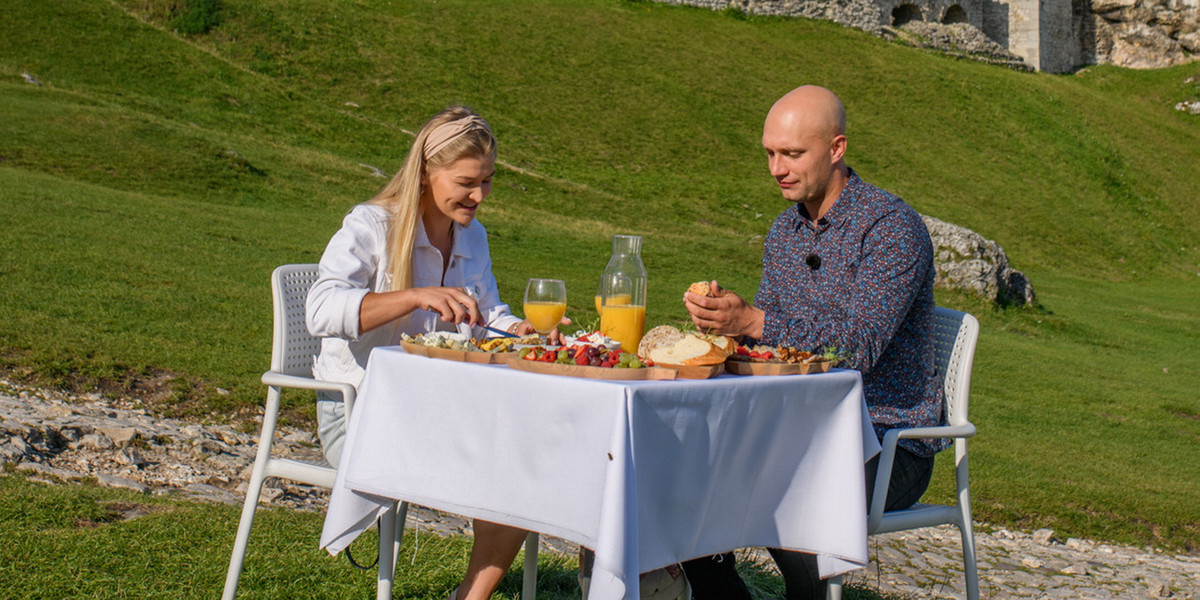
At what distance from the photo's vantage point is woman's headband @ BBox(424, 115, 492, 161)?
3.43 meters

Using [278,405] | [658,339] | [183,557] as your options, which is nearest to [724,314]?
[658,339]

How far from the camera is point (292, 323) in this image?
3.64m

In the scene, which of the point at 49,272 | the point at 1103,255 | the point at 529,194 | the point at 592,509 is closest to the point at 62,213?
the point at 49,272

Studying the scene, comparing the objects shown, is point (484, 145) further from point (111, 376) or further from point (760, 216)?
point (760, 216)

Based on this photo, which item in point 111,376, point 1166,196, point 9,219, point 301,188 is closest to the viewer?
point 111,376

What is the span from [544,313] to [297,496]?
253cm

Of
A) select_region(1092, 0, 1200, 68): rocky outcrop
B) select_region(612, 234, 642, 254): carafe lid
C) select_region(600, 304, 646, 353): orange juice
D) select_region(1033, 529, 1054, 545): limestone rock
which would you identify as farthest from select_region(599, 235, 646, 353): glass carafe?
select_region(1092, 0, 1200, 68): rocky outcrop

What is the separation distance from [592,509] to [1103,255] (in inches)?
901

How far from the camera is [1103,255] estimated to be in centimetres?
2261

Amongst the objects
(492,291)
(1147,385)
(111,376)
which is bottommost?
(1147,385)

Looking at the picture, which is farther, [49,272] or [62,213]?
[62,213]

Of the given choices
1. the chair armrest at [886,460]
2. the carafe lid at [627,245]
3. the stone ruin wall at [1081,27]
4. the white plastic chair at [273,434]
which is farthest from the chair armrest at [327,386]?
the stone ruin wall at [1081,27]

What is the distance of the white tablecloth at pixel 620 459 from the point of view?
7.71 feet

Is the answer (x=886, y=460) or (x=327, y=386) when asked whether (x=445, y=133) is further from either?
(x=886, y=460)
